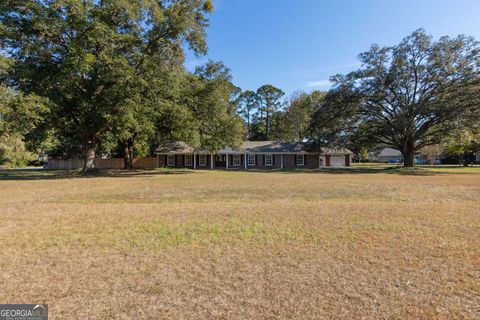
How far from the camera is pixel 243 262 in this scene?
4.52 metres

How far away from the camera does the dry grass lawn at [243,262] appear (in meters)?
3.31

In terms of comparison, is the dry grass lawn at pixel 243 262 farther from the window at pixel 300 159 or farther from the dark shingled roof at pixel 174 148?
the window at pixel 300 159

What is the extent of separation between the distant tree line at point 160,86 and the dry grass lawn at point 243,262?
43.5ft

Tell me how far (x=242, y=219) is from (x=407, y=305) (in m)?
4.25

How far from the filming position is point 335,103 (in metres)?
34.5

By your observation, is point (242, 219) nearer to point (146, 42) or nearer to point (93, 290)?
point (93, 290)

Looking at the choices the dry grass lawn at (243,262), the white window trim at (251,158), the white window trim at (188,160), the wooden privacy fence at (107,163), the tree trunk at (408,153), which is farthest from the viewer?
the white window trim at (251,158)

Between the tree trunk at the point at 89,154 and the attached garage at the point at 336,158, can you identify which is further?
the attached garage at the point at 336,158

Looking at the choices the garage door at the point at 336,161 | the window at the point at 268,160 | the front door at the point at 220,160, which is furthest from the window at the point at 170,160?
the garage door at the point at 336,161

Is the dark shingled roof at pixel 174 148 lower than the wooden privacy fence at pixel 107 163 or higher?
higher

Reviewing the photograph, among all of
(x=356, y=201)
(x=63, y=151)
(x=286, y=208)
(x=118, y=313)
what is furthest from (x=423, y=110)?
(x=63, y=151)

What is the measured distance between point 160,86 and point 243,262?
1907 centimetres

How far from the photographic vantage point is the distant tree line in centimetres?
1884

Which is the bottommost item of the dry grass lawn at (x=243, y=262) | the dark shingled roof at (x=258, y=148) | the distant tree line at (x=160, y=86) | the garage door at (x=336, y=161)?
the dry grass lawn at (x=243, y=262)
